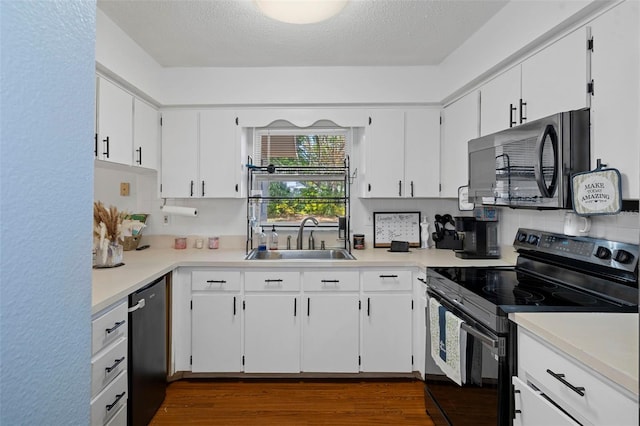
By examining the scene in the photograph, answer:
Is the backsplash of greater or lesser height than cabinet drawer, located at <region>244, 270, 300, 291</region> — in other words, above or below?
above

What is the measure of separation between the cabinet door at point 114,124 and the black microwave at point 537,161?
88.2 inches

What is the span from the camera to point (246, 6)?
205 centimetres

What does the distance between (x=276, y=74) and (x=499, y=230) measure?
205cm

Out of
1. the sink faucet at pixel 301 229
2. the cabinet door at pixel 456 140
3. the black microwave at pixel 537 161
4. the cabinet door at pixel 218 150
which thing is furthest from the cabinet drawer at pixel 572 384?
the cabinet door at pixel 218 150

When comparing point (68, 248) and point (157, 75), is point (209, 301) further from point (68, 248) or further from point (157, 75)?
point (68, 248)

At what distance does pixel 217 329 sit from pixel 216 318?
77 millimetres

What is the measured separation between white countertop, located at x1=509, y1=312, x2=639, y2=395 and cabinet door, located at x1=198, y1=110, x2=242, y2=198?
7.37 feet

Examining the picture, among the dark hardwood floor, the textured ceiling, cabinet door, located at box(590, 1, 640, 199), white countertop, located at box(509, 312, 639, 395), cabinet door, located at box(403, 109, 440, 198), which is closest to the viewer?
white countertop, located at box(509, 312, 639, 395)

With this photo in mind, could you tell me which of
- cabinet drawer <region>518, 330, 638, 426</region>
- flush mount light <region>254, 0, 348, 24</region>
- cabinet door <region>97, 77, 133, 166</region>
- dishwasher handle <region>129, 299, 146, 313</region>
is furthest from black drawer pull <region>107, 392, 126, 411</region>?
flush mount light <region>254, 0, 348, 24</region>

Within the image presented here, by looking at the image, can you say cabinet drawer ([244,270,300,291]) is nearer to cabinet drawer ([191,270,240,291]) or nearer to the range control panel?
cabinet drawer ([191,270,240,291])

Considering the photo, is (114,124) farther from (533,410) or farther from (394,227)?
(533,410)

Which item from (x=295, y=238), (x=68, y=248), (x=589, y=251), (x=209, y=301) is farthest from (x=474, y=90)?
(x=68, y=248)

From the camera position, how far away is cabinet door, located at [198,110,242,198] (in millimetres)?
2951

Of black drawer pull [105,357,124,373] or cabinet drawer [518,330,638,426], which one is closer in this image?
cabinet drawer [518,330,638,426]
